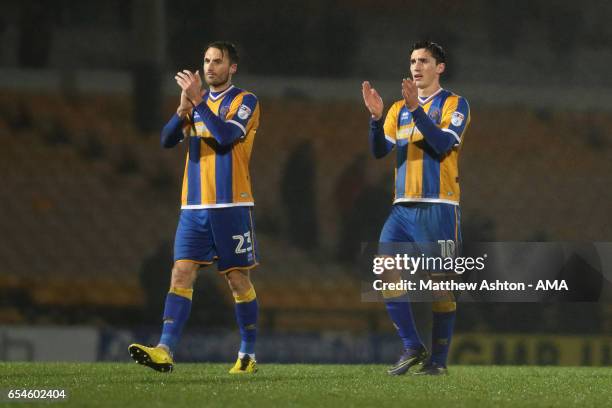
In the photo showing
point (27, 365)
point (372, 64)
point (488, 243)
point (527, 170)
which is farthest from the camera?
point (372, 64)

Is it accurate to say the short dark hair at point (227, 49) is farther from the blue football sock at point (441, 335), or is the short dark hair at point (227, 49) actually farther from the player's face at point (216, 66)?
the blue football sock at point (441, 335)

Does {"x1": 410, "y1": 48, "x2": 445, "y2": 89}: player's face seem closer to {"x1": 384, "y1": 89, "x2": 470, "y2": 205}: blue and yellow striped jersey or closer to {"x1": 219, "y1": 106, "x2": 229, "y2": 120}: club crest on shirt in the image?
{"x1": 384, "y1": 89, "x2": 470, "y2": 205}: blue and yellow striped jersey

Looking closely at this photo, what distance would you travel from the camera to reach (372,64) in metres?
16.9

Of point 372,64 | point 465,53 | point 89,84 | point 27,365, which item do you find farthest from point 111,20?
point 27,365

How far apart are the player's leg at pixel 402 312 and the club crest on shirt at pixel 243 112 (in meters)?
1.05

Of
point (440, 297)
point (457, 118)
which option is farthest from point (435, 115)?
point (440, 297)

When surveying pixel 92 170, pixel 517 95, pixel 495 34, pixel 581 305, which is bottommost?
pixel 581 305

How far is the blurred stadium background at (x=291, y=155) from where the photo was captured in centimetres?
1241

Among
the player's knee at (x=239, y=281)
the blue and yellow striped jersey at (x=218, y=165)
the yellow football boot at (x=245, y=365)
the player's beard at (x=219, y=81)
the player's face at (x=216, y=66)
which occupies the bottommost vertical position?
the yellow football boot at (x=245, y=365)

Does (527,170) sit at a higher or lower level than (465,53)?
lower

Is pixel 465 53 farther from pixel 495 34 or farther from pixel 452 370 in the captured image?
pixel 452 370

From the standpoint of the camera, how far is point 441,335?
243 inches

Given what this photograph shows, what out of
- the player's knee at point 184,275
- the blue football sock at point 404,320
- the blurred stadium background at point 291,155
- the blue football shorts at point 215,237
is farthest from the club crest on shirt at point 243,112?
the blurred stadium background at point 291,155

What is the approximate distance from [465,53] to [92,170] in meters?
6.32
